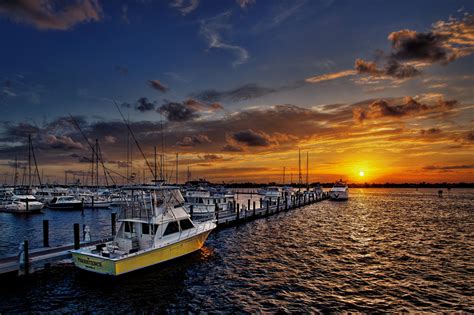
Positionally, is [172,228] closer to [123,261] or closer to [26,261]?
[123,261]

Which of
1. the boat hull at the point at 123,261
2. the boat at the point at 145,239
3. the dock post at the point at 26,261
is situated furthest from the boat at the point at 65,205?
the boat hull at the point at 123,261

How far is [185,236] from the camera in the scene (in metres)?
20.1

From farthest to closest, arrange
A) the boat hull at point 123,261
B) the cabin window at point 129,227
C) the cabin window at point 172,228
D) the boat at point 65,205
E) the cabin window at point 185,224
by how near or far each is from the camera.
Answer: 1. the boat at point 65,205
2. the cabin window at point 185,224
3. the cabin window at point 172,228
4. the cabin window at point 129,227
5. the boat hull at point 123,261

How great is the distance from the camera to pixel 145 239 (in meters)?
18.2

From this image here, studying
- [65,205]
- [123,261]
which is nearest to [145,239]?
[123,261]

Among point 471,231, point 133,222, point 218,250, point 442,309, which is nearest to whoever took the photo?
point 442,309

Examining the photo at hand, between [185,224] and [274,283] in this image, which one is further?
[185,224]

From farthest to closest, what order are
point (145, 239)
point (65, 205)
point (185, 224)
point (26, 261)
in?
point (65, 205)
point (185, 224)
point (145, 239)
point (26, 261)

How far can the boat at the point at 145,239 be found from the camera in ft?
51.9

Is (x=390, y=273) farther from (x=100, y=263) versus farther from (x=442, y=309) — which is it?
(x=100, y=263)

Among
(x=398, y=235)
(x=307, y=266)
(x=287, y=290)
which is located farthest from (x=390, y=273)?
(x=398, y=235)

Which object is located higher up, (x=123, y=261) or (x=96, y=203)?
(x=123, y=261)

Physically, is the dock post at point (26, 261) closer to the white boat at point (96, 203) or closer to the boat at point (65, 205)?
the boat at point (65, 205)

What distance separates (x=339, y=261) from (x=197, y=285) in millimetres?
11174
